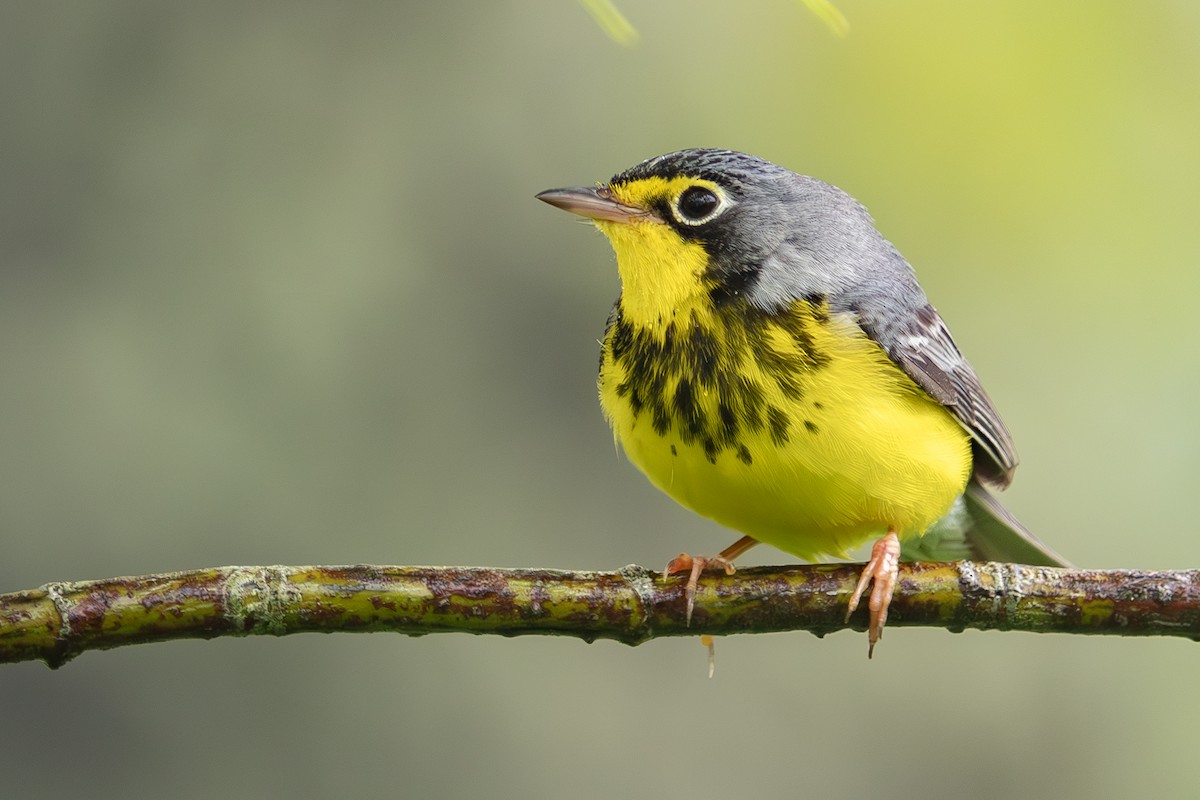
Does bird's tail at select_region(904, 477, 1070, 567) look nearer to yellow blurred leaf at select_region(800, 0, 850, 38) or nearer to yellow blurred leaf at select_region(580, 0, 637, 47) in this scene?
yellow blurred leaf at select_region(800, 0, 850, 38)

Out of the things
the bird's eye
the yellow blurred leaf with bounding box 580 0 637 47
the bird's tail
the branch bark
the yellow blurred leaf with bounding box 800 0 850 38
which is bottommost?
the branch bark

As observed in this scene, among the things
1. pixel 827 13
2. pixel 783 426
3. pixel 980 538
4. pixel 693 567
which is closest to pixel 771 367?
pixel 783 426

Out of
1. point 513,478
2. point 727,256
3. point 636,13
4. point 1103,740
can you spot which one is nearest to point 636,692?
point 513,478

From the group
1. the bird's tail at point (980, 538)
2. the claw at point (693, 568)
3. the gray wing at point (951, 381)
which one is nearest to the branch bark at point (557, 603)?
the claw at point (693, 568)

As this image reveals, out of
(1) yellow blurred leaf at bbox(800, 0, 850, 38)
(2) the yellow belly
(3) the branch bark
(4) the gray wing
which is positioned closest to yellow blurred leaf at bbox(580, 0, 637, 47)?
(1) yellow blurred leaf at bbox(800, 0, 850, 38)

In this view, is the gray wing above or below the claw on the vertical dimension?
above

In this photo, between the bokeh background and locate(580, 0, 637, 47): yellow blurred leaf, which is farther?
the bokeh background

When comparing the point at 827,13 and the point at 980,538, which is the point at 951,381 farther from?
the point at 827,13
